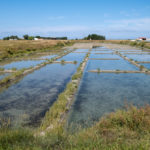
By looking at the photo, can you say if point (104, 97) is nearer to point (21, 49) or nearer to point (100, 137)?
point (100, 137)

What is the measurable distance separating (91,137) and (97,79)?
5.81 metres

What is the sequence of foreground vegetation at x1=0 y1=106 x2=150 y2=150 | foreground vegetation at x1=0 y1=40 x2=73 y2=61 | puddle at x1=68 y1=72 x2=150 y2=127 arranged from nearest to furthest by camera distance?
foreground vegetation at x1=0 y1=106 x2=150 y2=150, puddle at x1=68 y1=72 x2=150 y2=127, foreground vegetation at x1=0 y1=40 x2=73 y2=61

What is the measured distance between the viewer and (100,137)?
2.67m

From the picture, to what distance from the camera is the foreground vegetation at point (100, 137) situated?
2.23 metres

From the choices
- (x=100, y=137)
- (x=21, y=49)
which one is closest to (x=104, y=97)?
(x=100, y=137)

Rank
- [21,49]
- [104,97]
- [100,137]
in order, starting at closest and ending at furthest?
[100,137] < [104,97] < [21,49]

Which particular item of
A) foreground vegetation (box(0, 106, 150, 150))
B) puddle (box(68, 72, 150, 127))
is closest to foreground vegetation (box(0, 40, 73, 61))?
puddle (box(68, 72, 150, 127))

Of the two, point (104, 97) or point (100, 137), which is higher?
point (100, 137)

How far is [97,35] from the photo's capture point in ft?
217

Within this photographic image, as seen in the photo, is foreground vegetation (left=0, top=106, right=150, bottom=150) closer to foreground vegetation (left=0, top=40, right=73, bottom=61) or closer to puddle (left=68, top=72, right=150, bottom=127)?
puddle (left=68, top=72, right=150, bottom=127)

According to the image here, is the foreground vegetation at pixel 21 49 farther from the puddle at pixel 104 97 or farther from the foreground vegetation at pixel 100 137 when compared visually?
the foreground vegetation at pixel 100 137

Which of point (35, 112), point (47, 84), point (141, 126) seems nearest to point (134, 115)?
point (141, 126)

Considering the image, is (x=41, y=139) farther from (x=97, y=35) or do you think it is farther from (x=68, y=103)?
(x=97, y=35)

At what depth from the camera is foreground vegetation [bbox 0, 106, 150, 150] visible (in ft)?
7.33
